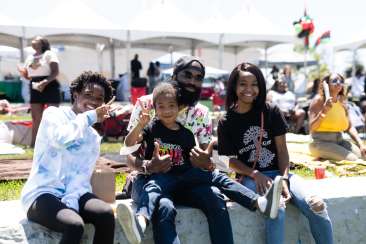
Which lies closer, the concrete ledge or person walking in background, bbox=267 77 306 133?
the concrete ledge

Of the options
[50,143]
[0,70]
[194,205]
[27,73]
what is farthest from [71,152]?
[0,70]

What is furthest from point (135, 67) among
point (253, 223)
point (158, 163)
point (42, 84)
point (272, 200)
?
point (272, 200)

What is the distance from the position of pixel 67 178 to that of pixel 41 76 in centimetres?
513

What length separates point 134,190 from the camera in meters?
3.65

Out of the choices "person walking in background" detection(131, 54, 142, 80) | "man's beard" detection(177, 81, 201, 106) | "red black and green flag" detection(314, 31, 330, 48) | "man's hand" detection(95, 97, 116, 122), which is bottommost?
"man's hand" detection(95, 97, 116, 122)

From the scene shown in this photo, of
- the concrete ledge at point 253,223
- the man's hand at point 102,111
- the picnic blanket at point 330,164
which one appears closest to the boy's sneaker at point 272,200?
the concrete ledge at point 253,223

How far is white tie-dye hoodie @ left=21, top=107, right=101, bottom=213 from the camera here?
10.3 ft

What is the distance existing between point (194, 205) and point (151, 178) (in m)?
0.33

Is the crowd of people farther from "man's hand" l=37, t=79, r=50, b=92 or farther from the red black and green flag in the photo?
the red black and green flag

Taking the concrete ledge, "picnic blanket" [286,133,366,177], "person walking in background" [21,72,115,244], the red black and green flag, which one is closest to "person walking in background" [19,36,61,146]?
"picnic blanket" [286,133,366,177]

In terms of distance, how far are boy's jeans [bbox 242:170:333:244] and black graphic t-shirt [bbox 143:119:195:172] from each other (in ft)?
1.79

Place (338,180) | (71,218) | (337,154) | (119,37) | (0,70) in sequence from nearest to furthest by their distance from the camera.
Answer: (71,218) < (338,180) < (337,154) < (119,37) < (0,70)

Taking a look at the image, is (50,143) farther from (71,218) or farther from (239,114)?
(239,114)

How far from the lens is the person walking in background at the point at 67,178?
304cm
